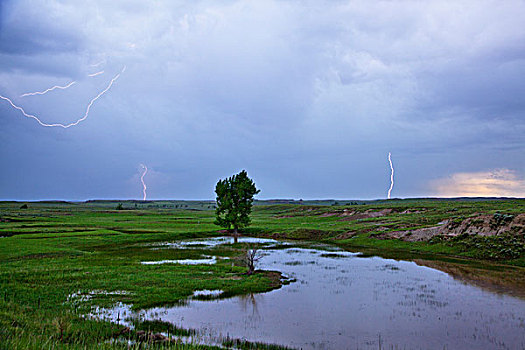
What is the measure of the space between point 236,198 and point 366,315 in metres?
55.2

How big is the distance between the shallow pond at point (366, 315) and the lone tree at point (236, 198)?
141 ft

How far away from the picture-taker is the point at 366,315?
69.7ft

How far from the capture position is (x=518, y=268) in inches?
1420

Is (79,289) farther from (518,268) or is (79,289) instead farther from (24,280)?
(518,268)

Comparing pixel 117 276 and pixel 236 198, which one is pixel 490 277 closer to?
pixel 117 276

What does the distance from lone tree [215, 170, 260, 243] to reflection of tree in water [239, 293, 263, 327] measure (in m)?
48.0

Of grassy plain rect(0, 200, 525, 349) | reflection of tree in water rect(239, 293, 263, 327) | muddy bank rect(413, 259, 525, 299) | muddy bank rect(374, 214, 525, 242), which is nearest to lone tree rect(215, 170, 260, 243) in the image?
grassy plain rect(0, 200, 525, 349)

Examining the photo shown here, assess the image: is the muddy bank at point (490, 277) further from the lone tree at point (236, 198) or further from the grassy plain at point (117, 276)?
the lone tree at point (236, 198)

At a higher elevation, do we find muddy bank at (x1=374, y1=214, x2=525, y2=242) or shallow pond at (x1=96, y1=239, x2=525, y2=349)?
muddy bank at (x1=374, y1=214, x2=525, y2=242)

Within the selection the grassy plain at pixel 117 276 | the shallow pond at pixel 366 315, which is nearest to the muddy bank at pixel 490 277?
the grassy plain at pixel 117 276

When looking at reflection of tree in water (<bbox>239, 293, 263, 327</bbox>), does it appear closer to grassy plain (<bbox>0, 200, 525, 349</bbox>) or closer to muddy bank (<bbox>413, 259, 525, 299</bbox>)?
grassy plain (<bbox>0, 200, 525, 349</bbox>)

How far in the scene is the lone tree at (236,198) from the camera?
244 ft

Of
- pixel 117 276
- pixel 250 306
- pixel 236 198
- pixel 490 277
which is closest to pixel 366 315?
pixel 250 306

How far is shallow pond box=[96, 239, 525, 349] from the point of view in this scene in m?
17.3
